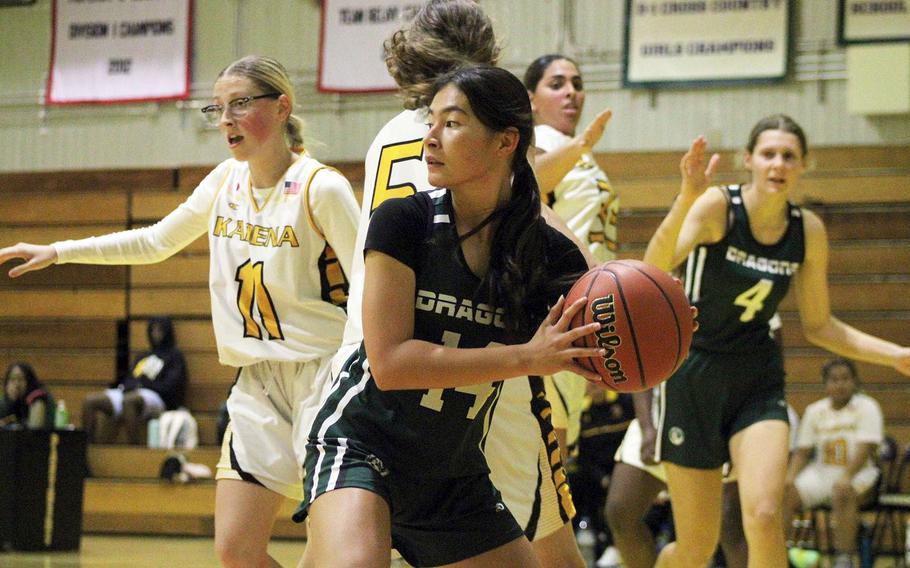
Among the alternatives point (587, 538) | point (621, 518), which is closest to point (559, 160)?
point (621, 518)

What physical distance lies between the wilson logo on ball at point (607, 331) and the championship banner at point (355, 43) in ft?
32.9

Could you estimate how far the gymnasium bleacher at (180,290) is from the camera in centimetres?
1100

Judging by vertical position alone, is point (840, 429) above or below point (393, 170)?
below

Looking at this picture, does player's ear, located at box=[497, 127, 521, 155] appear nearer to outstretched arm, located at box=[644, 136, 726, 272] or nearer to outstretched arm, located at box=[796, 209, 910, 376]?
outstretched arm, located at box=[644, 136, 726, 272]

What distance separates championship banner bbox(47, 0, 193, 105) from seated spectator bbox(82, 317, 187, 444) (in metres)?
2.75

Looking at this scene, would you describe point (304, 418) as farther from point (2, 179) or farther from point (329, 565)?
point (2, 179)

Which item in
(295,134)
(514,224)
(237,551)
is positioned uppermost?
(295,134)

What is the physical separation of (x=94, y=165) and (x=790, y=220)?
33.5 feet

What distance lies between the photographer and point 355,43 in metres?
12.5

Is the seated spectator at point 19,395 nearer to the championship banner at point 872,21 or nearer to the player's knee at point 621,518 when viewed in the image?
the player's knee at point 621,518

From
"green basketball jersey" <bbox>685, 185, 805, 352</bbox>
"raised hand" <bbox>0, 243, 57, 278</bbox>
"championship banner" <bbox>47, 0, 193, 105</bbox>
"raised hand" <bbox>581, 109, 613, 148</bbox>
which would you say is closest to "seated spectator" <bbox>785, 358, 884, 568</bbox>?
"green basketball jersey" <bbox>685, 185, 805, 352</bbox>

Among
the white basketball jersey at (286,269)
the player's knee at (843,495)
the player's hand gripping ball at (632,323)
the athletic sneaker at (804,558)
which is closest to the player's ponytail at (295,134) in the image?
the white basketball jersey at (286,269)

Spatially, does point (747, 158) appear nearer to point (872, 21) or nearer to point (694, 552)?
point (694, 552)

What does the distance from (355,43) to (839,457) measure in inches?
258
